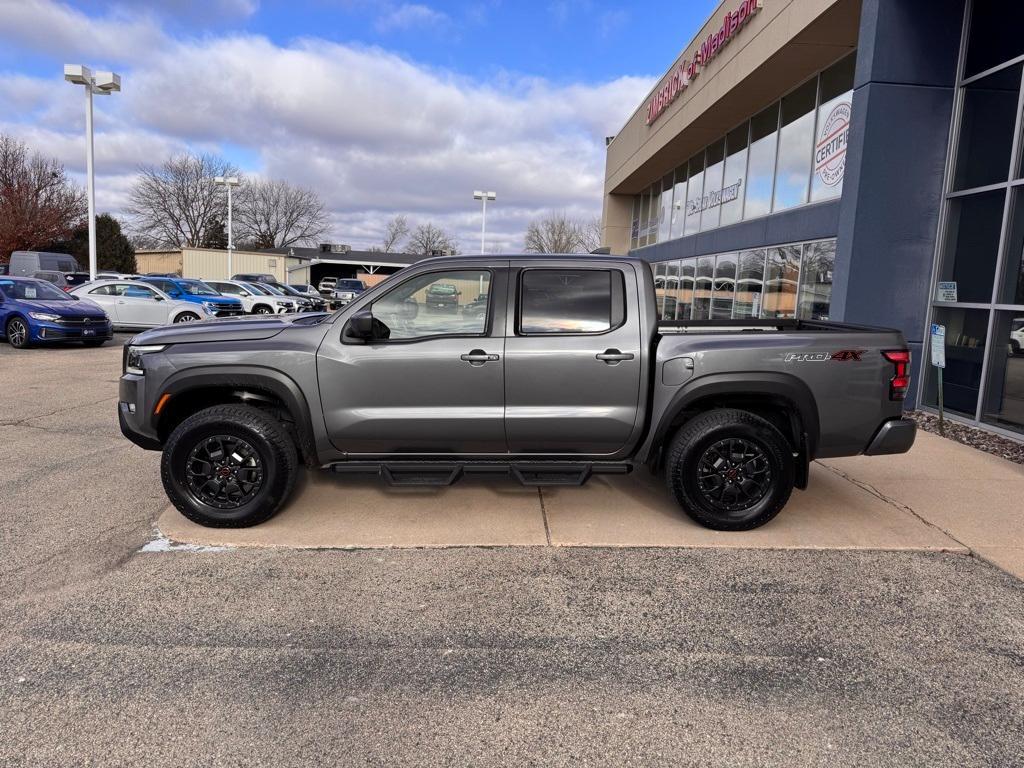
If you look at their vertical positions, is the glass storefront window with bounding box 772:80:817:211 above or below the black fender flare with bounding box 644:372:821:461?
above

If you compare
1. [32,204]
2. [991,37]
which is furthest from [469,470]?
[32,204]

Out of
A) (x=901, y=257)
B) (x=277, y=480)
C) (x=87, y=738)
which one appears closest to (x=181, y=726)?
(x=87, y=738)

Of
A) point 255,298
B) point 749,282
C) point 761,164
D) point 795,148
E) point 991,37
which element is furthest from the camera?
point 255,298

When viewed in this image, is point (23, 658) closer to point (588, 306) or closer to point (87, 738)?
point (87, 738)

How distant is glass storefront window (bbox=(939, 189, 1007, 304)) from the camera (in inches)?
324

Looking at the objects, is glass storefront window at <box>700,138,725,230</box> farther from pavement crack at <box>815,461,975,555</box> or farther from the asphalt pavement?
the asphalt pavement

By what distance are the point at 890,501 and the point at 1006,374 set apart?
385 centimetres

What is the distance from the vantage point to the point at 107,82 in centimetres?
2033

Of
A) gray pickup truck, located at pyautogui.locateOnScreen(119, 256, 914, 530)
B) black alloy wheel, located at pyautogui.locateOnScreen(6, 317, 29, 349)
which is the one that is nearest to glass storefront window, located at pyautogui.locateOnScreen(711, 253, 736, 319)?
gray pickup truck, located at pyautogui.locateOnScreen(119, 256, 914, 530)

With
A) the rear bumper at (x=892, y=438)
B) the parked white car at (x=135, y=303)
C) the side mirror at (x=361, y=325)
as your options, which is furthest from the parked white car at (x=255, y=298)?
the rear bumper at (x=892, y=438)

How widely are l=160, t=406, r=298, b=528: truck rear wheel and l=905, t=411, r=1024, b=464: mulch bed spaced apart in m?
7.10

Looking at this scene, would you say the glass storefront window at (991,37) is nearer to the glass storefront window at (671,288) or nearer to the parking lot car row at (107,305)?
the glass storefront window at (671,288)

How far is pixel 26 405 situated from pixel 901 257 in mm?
11601

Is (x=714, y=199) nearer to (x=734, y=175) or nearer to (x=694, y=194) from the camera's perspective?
(x=734, y=175)
